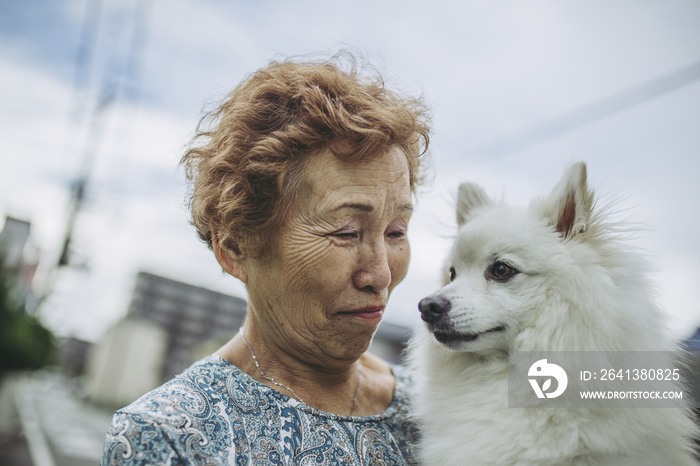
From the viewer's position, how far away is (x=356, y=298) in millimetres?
1604

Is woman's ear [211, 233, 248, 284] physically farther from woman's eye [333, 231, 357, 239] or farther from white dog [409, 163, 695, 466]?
white dog [409, 163, 695, 466]

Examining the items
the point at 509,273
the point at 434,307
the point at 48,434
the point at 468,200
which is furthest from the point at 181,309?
the point at 509,273

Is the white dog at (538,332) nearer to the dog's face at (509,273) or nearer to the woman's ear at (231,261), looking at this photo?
the dog's face at (509,273)

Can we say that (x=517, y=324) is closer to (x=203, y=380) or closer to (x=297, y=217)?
(x=297, y=217)

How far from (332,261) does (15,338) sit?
47.9 ft

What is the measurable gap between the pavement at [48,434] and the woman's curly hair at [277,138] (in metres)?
10.9

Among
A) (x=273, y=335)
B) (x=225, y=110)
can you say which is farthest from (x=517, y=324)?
(x=225, y=110)

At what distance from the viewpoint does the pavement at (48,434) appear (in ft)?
35.6

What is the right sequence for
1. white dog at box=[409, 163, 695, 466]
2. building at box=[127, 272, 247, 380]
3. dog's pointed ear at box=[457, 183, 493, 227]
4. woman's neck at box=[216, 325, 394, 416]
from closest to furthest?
1. white dog at box=[409, 163, 695, 466]
2. woman's neck at box=[216, 325, 394, 416]
3. dog's pointed ear at box=[457, 183, 493, 227]
4. building at box=[127, 272, 247, 380]

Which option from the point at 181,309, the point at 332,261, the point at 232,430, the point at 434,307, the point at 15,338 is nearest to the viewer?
the point at 232,430

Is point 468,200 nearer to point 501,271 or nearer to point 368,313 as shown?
point 501,271

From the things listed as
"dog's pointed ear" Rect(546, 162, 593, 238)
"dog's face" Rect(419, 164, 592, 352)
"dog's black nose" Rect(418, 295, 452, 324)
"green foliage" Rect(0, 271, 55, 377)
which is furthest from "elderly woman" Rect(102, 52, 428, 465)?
"green foliage" Rect(0, 271, 55, 377)

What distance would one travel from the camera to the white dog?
1.47 meters

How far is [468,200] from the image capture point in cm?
230
